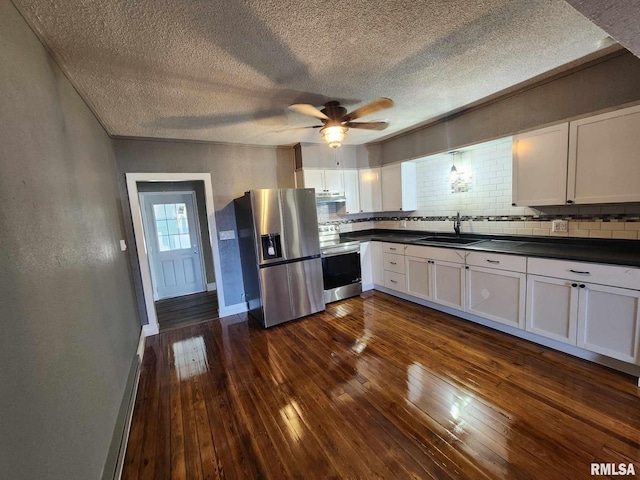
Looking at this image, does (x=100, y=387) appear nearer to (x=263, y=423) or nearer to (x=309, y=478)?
(x=263, y=423)

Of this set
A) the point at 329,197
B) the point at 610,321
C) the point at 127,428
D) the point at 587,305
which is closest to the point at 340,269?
the point at 329,197

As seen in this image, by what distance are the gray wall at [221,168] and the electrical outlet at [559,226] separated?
3.49 meters

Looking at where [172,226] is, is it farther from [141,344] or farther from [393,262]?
[393,262]

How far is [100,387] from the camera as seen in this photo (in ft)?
5.02

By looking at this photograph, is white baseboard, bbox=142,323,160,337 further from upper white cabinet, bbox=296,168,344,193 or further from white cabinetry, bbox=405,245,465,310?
white cabinetry, bbox=405,245,465,310

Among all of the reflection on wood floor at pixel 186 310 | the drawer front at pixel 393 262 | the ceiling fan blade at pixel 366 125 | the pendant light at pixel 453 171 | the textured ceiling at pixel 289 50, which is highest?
the textured ceiling at pixel 289 50

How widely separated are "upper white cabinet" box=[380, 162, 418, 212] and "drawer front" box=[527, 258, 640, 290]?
1.99 meters

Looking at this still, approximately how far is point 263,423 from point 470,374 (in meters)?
1.67

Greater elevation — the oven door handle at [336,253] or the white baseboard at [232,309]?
the oven door handle at [336,253]

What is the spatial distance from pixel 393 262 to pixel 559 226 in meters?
1.89

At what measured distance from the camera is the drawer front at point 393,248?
12.5ft

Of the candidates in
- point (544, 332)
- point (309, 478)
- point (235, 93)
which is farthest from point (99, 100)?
point (544, 332)

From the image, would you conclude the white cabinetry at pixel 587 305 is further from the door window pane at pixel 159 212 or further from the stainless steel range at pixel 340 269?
the door window pane at pixel 159 212

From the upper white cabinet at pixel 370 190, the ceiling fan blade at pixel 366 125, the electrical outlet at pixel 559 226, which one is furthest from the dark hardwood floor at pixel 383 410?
the upper white cabinet at pixel 370 190
